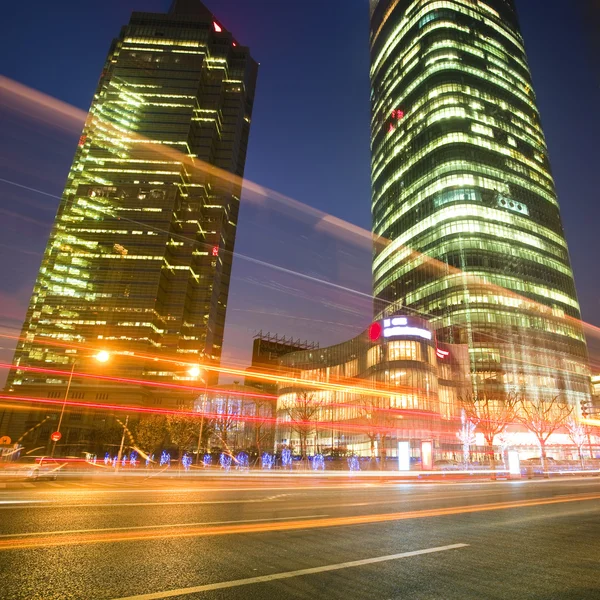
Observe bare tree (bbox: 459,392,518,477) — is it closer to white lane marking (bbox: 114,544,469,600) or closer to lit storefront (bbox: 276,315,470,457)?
lit storefront (bbox: 276,315,470,457)

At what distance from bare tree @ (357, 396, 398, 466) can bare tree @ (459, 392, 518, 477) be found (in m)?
12.5

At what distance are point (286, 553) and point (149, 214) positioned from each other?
142234mm

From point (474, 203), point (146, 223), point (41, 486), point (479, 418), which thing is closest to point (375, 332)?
point (479, 418)

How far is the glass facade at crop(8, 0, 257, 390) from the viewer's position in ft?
398

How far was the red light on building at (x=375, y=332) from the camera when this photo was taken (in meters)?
70.6

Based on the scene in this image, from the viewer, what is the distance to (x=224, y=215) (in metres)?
162

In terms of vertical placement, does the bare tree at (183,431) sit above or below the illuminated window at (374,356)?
below

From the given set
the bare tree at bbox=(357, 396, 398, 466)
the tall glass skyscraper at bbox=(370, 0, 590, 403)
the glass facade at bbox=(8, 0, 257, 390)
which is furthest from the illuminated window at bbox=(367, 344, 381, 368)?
the glass facade at bbox=(8, 0, 257, 390)

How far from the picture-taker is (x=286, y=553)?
19.0ft

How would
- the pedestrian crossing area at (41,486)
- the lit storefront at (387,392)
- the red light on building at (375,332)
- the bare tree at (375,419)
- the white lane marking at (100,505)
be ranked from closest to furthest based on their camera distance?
the white lane marking at (100,505) < the pedestrian crossing area at (41,486) < the bare tree at (375,419) < the lit storefront at (387,392) < the red light on building at (375,332)

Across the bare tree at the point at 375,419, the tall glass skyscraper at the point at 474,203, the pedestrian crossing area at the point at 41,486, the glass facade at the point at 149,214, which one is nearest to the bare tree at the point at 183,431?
the bare tree at the point at 375,419

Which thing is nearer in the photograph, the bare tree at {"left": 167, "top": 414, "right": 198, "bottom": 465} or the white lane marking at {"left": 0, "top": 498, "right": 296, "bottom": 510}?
the white lane marking at {"left": 0, "top": 498, "right": 296, "bottom": 510}

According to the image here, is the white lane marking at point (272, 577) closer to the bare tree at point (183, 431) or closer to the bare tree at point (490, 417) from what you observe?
the bare tree at point (490, 417)

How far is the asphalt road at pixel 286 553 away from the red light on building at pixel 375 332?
60.9 meters
